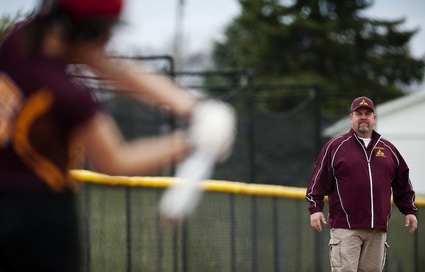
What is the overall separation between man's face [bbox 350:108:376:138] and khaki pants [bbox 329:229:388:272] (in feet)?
2.64

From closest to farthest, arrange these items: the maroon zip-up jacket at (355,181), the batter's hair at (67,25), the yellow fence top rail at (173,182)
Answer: the batter's hair at (67,25)
the yellow fence top rail at (173,182)
the maroon zip-up jacket at (355,181)

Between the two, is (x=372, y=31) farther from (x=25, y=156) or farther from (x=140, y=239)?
(x=25, y=156)

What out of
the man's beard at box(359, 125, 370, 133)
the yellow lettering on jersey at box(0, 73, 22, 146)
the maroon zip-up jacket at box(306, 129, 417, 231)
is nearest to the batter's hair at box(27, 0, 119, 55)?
the yellow lettering on jersey at box(0, 73, 22, 146)

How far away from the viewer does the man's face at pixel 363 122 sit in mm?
7500

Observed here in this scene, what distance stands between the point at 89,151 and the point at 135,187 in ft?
13.2

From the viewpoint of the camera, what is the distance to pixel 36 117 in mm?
2936

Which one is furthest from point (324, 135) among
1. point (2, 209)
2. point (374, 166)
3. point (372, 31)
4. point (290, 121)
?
point (372, 31)

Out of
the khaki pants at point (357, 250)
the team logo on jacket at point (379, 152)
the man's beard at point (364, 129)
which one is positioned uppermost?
the man's beard at point (364, 129)

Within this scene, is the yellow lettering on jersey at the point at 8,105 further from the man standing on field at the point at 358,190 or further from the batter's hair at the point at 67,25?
the man standing on field at the point at 358,190

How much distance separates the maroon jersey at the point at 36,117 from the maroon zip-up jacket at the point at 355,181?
15.0ft

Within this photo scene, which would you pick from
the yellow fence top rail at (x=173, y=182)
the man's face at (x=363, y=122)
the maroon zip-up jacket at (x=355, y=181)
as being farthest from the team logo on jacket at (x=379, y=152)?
the yellow fence top rail at (x=173, y=182)

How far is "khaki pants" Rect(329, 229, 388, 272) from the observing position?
748 centimetres

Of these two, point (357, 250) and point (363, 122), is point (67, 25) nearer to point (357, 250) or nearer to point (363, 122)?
point (363, 122)

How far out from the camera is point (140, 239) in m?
7.00
